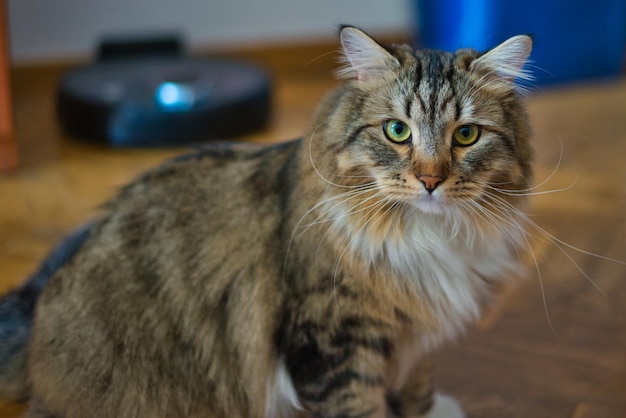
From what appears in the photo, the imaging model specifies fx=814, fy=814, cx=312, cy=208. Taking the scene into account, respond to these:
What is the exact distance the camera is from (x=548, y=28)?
337 cm

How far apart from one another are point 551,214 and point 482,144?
3.83 ft

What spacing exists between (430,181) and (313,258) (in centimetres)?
24

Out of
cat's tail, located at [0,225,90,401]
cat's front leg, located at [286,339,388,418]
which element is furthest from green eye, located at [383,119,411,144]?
cat's tail, located at [0,225,90,401]

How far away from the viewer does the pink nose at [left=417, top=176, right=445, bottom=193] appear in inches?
47.0

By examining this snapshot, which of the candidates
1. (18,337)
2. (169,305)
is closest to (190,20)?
(18,337)

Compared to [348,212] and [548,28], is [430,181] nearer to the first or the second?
[348,212]

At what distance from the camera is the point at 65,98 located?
295cm

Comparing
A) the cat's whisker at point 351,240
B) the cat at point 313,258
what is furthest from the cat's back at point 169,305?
the cat's whisker at point 351,240

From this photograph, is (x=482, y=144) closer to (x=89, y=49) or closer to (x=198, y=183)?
(x=198, y=183)

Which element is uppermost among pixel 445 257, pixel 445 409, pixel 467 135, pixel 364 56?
pixel 364 56

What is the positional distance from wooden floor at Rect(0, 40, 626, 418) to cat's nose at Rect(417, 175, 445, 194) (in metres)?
0.33

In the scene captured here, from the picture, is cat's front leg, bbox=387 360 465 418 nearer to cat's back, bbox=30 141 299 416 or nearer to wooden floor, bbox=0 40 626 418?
wooden floor, bbox=0 40 626 418

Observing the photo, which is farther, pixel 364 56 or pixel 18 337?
pixel 18 337

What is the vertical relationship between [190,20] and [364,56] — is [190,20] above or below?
below
